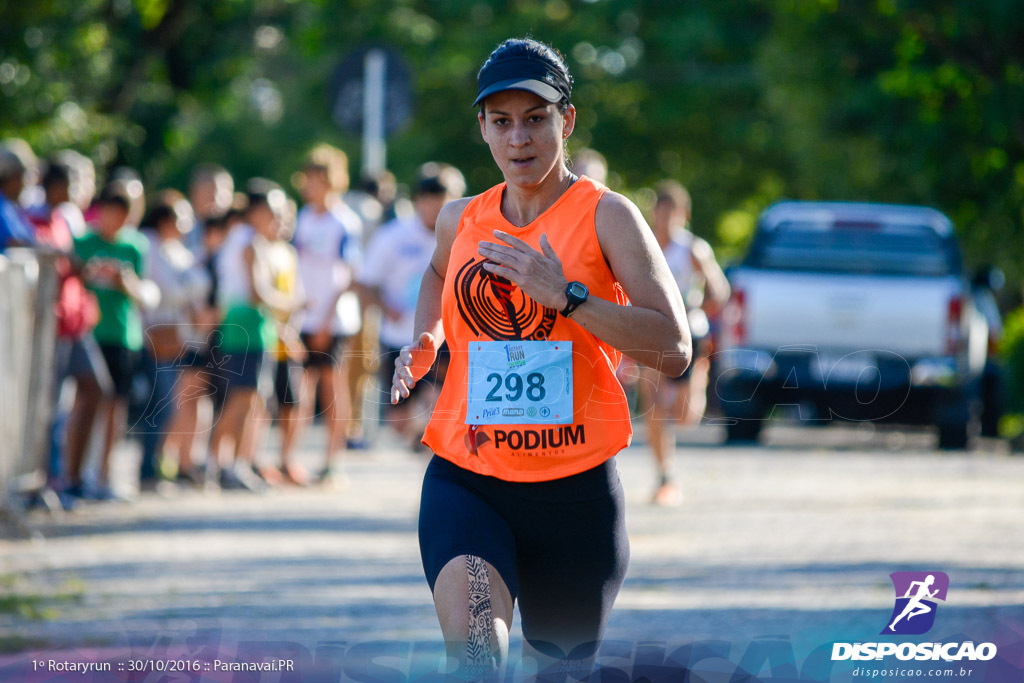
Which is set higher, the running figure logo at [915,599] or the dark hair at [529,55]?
the dark hair at [529,55]

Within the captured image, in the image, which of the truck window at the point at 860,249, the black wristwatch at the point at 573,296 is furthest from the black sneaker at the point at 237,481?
the black wristwatch at the point at 573,296

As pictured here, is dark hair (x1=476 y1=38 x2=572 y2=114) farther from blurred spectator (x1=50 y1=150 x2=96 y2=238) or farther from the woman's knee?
blurred spectator (x1=50 y1=150 x2=96 y2=238)

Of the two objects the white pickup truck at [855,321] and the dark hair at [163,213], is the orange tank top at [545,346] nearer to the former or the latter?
the dark hair at [163,213]

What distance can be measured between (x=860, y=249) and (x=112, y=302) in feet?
26.6

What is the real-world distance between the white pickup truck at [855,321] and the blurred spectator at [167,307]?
18.1ft

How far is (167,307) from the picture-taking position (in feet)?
35.4

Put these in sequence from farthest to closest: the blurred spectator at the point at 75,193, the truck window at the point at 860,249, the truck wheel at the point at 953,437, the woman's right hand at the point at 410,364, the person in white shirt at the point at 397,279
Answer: the truck window at the point at 860,249
the truck wheel at the point at 953,437
the blurred spectator at the point at 75,193
the person in white shirt at the point at 397,279
the woman's right hand at the point at 410,364

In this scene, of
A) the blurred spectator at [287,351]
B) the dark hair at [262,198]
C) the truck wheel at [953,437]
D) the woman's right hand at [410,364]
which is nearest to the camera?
the woman's right hand at [410,364]

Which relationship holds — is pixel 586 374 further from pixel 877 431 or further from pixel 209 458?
pixel 877 431

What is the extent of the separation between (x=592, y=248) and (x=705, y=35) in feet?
91.3

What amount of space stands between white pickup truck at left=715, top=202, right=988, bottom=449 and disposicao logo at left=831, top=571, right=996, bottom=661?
7371 mm

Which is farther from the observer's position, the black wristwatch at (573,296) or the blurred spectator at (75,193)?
the blurred spectator at (75,193)

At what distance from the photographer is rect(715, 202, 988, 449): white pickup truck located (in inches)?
575

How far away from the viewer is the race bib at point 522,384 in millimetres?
3887
